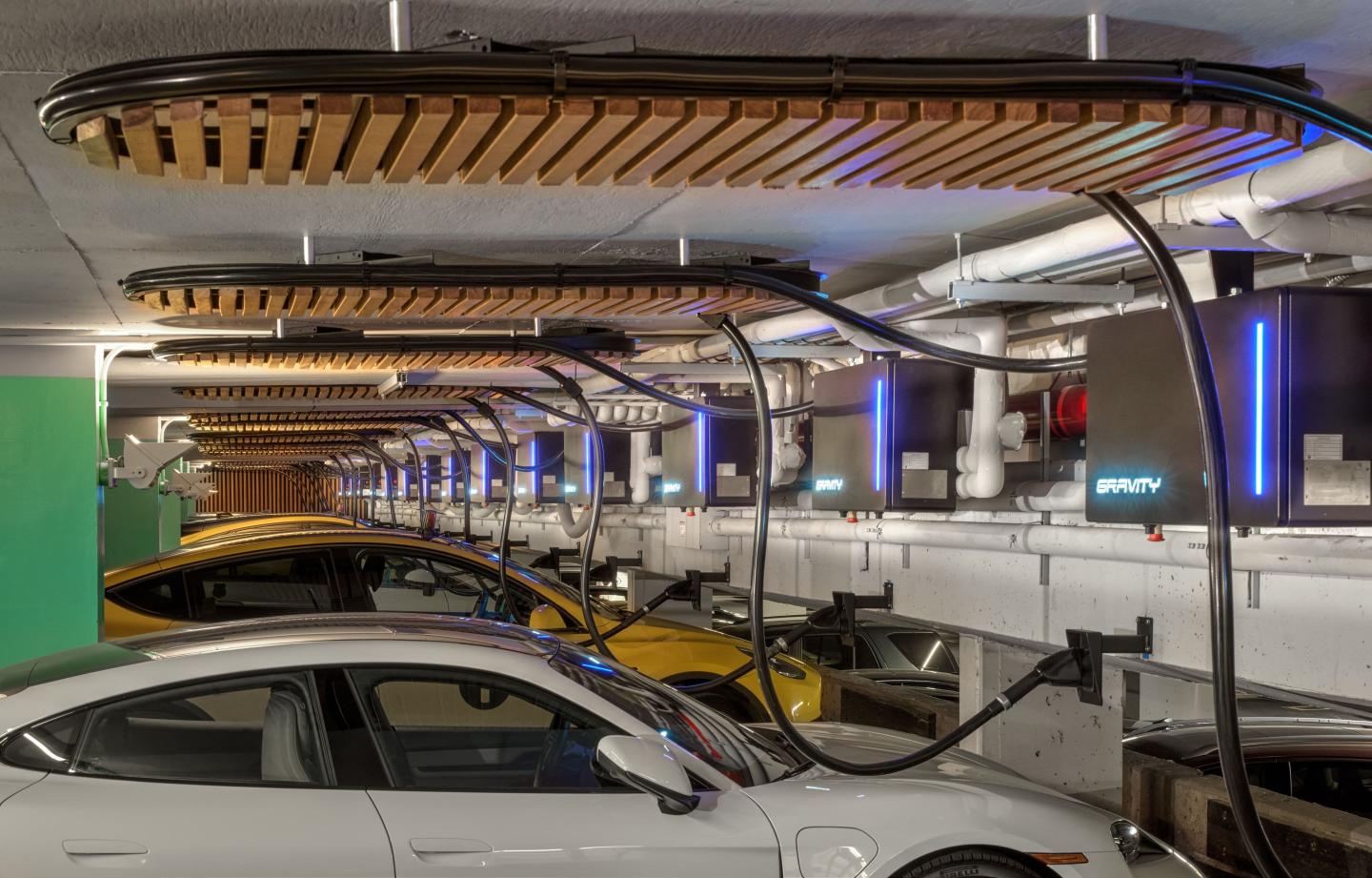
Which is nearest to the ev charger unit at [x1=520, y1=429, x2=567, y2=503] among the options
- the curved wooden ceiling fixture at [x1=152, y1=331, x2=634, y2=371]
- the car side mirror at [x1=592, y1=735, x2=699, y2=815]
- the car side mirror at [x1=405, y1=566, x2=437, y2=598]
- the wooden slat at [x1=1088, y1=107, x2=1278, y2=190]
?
the car side mirror at [x1=405, y1=566, x2=437, y2=598]

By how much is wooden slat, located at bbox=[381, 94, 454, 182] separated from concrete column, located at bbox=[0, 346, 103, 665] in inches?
194

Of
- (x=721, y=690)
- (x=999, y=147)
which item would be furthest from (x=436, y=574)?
(x=999, y=147)

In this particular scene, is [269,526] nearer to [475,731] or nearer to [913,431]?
[913,431]

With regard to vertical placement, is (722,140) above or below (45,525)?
above

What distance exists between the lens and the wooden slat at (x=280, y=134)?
119 inches

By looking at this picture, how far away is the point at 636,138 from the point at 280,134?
2.81 ft

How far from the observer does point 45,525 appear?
25.3 ft

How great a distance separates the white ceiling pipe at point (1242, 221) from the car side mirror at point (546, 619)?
398cm

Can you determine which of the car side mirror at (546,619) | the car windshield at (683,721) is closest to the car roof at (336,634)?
the car windshield at (683,721)

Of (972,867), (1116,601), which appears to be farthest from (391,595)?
(972,867)

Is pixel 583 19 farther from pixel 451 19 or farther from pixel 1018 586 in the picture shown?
pixel 1018 586

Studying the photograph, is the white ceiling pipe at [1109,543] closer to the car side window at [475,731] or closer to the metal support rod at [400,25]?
the car side window at [475,731]

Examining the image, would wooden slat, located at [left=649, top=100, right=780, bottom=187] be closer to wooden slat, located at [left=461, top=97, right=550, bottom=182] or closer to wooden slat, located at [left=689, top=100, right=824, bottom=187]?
wooden slat, located at [left=689, top=100, right=824, bottom=187]

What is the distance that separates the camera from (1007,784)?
475cm
